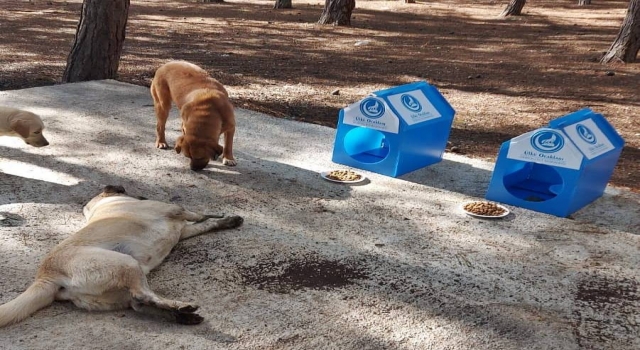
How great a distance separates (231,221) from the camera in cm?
446

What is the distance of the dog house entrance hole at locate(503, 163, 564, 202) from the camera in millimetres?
5742

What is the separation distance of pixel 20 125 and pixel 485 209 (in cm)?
360

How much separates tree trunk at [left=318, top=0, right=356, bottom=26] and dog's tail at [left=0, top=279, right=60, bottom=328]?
15.2 meters

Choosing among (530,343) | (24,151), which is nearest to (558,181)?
(530,343)

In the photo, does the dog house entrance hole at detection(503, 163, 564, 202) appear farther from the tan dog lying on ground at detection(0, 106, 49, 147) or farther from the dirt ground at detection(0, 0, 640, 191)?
the tan dog lying on ground at detection(0, 106, 49, 147)

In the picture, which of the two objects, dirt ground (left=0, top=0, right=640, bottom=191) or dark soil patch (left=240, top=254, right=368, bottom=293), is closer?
dark soil patch (left=240, top=254, right=368, bottom=293)

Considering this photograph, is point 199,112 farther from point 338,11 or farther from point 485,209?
point 338,11

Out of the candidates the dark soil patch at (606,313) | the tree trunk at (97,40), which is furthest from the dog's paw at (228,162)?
the tree trunk at (97,40)

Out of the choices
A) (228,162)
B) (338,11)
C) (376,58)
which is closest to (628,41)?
(376,58)

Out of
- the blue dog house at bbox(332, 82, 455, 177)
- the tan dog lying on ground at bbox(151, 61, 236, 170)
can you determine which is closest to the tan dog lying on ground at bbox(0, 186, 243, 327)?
the tan dog lying on ground at bbox(151, 61, 236, 170)

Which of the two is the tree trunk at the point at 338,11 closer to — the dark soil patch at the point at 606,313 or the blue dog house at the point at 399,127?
the blue dog house at the point at 399,127

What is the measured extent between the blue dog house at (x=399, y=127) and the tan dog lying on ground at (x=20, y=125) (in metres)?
2.50

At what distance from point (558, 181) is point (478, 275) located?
7.58ft

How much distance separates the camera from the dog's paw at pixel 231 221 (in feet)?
14.5
